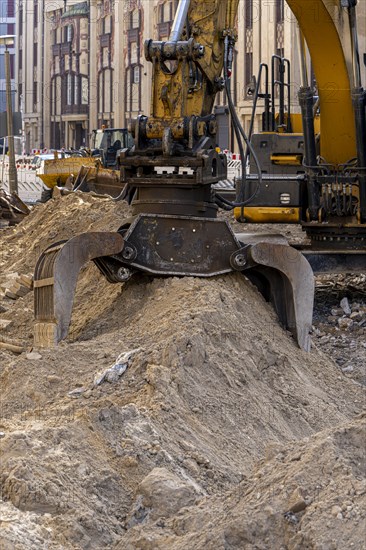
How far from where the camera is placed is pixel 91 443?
557 cm

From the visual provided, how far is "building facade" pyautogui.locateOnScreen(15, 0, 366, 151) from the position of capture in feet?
133

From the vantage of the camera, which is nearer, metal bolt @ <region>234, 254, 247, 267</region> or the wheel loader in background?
metal bolt @ <region>234, 254, 247, 267</region>

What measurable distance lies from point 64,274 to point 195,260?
3.35 ft

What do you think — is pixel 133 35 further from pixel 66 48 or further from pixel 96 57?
pixel 66 48

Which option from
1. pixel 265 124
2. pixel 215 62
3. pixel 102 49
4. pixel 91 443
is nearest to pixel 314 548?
pixel 91 443

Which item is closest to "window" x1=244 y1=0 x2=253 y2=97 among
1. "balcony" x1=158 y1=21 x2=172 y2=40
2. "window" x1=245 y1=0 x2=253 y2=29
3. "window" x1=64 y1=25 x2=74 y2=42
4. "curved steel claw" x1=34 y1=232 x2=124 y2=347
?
"window" x1=245 y1=0 x2=253 y2=29

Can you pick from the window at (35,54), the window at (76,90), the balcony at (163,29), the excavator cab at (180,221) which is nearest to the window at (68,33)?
the window at (76,90)

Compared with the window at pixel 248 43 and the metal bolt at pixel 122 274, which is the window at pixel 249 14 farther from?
the metal bolt at pixel 122 274

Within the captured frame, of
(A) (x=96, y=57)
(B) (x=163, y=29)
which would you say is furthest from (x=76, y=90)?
(B) (x=163, y=29)

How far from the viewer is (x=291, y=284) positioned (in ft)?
27.4

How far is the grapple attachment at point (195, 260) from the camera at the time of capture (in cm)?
825

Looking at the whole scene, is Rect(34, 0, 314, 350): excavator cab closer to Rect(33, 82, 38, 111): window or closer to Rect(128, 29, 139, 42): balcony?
Rect(128, 29, 139, 42): balcony

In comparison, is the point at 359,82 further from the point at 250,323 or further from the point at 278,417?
the point at 278,417

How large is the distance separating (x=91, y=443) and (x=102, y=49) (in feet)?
158
